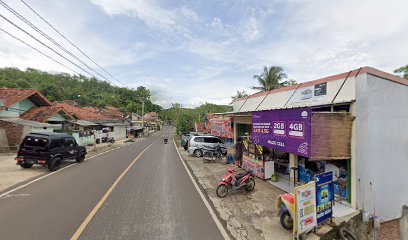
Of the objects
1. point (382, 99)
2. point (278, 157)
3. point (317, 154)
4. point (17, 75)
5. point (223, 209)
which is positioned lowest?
point (223, 209)

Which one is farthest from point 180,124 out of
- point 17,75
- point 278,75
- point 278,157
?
point 17,75

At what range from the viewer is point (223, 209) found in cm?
735

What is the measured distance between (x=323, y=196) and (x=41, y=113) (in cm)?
2717

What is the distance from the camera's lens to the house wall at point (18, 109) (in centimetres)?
2112

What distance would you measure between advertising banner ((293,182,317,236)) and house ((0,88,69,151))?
2210cm

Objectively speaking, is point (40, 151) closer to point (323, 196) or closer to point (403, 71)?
point (323, 196)

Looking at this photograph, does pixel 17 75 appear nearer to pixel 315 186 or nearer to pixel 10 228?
pixel 10 228

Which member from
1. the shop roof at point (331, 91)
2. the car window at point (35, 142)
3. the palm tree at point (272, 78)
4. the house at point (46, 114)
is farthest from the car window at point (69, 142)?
the palm tree at point (272, 78)

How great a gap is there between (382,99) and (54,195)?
11.9 m

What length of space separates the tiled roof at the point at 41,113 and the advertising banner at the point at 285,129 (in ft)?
72.8

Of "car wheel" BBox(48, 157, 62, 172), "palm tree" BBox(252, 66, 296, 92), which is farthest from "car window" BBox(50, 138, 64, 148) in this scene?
"palm tree" BBox(252, 66, 296, 92)

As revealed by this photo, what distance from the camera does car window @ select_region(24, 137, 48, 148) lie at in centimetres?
1216

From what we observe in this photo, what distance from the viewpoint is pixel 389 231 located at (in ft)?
25.8

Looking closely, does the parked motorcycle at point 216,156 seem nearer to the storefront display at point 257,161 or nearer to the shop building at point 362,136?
the storefront display at point 257,161
